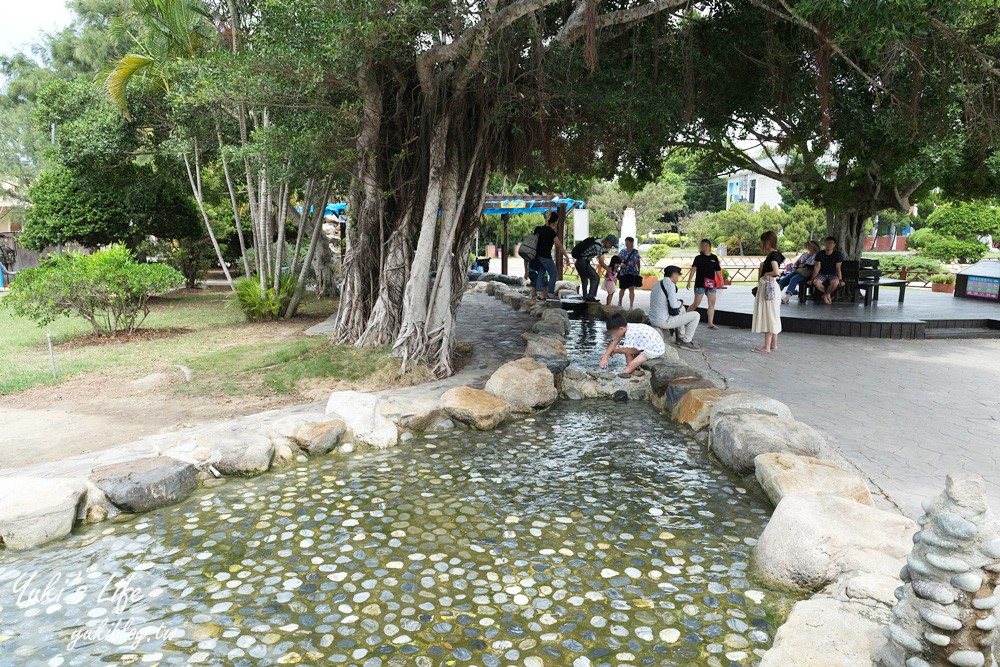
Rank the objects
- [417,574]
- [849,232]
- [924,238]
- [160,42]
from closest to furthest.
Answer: [417,574], [160,42], [849,232], [924,238]

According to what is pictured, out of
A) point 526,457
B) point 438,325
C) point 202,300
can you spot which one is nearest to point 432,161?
point 438,325

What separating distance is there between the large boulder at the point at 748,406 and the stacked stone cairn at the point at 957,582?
3022mm

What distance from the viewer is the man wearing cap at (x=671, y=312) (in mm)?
9000

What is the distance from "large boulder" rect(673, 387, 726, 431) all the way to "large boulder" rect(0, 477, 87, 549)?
14.8ft

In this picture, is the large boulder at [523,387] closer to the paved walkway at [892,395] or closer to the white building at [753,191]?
the paved walkway at [892,395]

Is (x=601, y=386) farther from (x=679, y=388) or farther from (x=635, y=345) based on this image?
(x=679, y=388)

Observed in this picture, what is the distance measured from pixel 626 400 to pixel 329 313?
26.5ft

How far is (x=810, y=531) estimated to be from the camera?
134 inches

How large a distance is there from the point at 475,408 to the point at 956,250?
27.8 m

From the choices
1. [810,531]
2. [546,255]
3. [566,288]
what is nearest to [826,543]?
[810,531]

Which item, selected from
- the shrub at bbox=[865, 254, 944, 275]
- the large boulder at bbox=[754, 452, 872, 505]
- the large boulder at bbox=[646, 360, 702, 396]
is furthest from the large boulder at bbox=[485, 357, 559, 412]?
the shrub at bbox=[865, 254, 944, 275]

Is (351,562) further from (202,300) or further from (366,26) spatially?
(202,300)

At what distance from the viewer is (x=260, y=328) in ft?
37.3

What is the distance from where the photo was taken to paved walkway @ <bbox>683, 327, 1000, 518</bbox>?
190 inches
